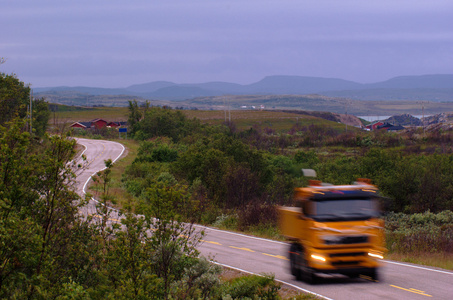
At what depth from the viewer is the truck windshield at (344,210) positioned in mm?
11898

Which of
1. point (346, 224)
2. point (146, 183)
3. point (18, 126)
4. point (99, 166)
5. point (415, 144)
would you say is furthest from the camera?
point (415, 144)

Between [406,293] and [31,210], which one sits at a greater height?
[31,210]

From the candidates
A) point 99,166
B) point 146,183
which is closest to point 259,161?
point 146,183

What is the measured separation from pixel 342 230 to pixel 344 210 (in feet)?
1.66

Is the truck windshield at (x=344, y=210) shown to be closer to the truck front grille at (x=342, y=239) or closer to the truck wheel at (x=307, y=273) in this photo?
the truck front grille at (x=342, y=239)

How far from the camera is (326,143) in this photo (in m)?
104

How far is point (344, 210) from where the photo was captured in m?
12.0

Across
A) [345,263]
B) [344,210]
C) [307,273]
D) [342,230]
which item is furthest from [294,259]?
[344,210]

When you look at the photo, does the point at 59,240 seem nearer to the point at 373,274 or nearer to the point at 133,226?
the point at 133,226

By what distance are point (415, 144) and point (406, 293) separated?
87720 millimetres

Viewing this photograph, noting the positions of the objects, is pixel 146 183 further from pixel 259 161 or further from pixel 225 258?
pixel 225 258

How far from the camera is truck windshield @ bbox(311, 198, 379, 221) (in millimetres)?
11898

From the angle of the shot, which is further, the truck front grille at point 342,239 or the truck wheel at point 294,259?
the truck wheel at point 294,259

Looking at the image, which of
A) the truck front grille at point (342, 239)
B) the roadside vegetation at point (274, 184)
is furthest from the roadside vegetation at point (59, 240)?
the roadside vegetation at point (274, 184)
